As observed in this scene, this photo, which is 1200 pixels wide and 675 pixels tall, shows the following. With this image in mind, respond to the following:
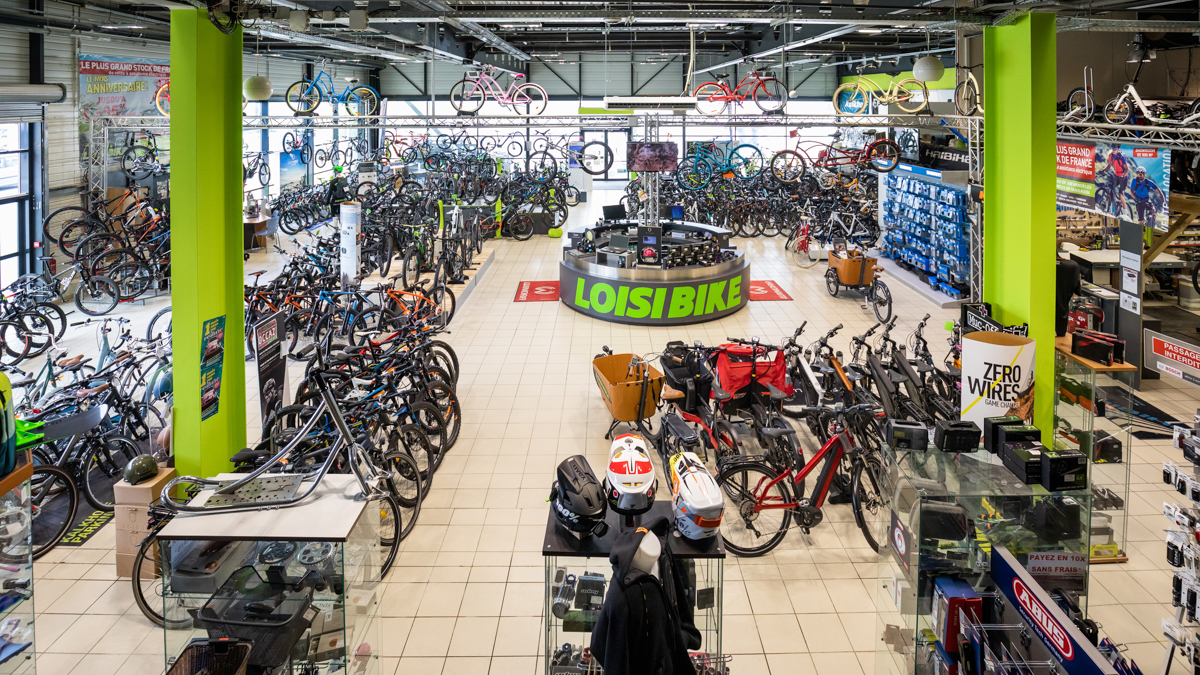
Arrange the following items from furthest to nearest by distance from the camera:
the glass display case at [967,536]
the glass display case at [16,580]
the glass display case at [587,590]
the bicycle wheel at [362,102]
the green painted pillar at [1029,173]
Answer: the bicycle wheel at [362,102], the green painted pillar at [1029,173], the glass display case at [587,590], the glass display case at [967,536], the glass display case at [16,580]

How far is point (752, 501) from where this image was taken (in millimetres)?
5379

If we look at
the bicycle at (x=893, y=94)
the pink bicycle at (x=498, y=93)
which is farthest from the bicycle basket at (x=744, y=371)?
the pink bicycle at (x=498, y=93)

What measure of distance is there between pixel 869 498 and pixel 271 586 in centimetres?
414

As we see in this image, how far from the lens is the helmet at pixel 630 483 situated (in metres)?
3.55

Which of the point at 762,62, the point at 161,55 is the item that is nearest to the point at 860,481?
the point at 161,55

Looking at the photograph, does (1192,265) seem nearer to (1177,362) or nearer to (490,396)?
(1177,362)

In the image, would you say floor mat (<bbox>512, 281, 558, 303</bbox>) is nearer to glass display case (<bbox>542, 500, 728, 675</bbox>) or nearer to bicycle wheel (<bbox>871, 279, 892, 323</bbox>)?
bicycle wheel (<bbox>871, 279, 892, 323</bbox>)

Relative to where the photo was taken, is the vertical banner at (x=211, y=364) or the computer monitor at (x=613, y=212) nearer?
the vertical banner at (x=211, y=364)

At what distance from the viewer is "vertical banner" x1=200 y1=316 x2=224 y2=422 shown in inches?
209

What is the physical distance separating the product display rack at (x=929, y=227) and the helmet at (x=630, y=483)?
32.6 ft

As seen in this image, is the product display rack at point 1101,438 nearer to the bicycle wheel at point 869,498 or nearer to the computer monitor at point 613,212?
the bicycle wheel at point 869,498

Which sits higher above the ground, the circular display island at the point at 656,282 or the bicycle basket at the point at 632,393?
the circular display island at the point at 656,282

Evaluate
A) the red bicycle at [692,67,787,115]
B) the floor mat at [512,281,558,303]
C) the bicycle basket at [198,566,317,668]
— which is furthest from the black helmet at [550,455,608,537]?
the red bicycle at [692,67,787,115]

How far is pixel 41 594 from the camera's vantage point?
4.95 meters
